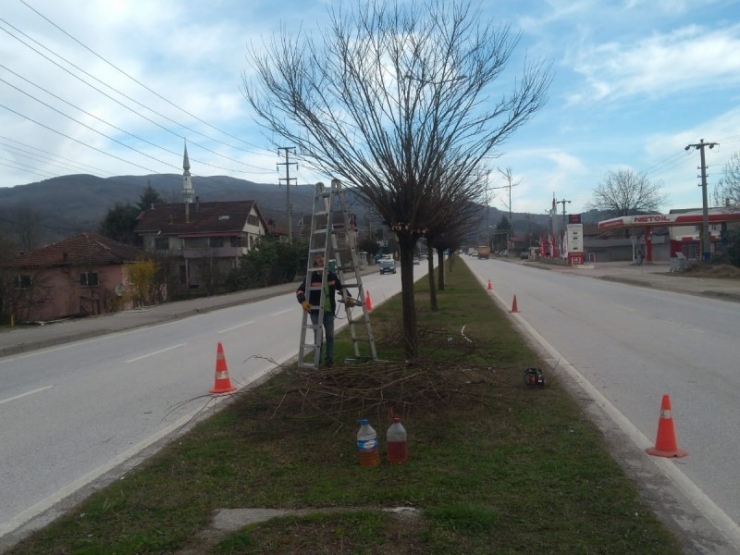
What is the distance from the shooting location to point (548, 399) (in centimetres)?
812

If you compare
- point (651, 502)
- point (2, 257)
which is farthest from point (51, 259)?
point (651, 502)

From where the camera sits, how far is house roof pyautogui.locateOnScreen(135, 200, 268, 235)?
67625 millimetres

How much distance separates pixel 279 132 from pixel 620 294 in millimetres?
22410

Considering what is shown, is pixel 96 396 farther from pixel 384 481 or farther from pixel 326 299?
pixel 384 481

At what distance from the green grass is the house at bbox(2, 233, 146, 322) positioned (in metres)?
26.4

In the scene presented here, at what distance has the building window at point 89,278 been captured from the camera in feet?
135

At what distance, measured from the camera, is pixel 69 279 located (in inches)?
1532

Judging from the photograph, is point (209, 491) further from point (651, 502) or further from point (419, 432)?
point (651, 502)

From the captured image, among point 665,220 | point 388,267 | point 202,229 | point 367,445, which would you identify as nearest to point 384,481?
point 367,445

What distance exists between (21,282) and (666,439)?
102 feet

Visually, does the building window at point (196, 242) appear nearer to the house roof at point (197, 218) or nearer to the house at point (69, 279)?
the house roof at point (197, 218)

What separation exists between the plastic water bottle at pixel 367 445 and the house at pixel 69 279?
1139 inches

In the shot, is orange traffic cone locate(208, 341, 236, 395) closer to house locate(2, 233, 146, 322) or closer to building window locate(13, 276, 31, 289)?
house locate(2, 233, 146, 322)

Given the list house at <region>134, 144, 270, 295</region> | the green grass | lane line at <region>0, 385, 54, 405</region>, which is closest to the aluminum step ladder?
the green grass
